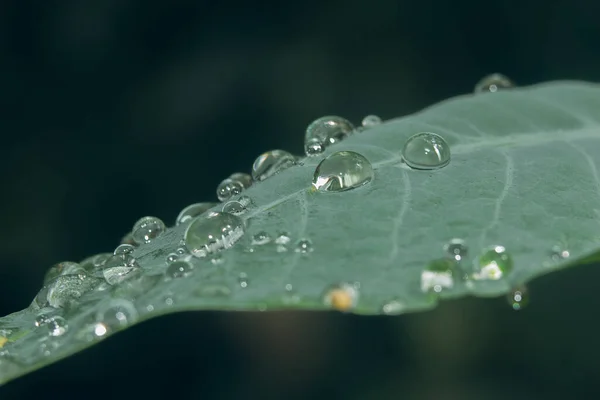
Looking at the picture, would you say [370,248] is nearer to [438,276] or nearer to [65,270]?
[438,276]

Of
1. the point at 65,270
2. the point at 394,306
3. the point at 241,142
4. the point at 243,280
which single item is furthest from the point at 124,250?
the point at 241,142

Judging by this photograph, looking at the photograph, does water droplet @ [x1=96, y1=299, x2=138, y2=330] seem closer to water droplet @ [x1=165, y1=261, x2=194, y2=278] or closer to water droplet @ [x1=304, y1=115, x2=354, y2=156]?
water droplet @ [x1=165, y1=261, x2=194, y2=278]

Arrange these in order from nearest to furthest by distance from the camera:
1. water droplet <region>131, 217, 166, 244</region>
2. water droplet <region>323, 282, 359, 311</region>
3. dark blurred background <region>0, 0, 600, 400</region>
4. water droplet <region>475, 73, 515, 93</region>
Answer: water droplet <region>323, 282, 359, 311</region> → water droplet <region>131, 217, 166, 244</region> → water droplet <region>475, 73, 515, 93</region> → dark blurred background <region>0, 0, 600, 400</region>

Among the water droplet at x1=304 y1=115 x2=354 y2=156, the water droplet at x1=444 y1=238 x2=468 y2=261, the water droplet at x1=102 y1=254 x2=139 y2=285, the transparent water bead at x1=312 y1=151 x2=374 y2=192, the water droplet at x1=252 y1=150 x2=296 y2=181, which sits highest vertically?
the water droplet at x1=304 y1=115 x2=354 y2=156

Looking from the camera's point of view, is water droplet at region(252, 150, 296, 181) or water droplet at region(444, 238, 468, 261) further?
water droplet at region(252, 150, 296, 181)

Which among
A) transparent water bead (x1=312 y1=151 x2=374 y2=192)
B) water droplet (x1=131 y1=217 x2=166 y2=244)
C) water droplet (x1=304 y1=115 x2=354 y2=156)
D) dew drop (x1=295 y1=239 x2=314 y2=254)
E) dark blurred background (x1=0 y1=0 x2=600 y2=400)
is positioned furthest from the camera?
dark blurred background (x1=0 y1=0 x2=600 y2=400)

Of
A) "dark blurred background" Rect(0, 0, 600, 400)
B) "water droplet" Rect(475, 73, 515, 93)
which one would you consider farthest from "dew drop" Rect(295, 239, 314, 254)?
"dark blurred background" Rect(0, 0, 600, 400)

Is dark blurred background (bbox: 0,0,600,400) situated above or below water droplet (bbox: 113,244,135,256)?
above
